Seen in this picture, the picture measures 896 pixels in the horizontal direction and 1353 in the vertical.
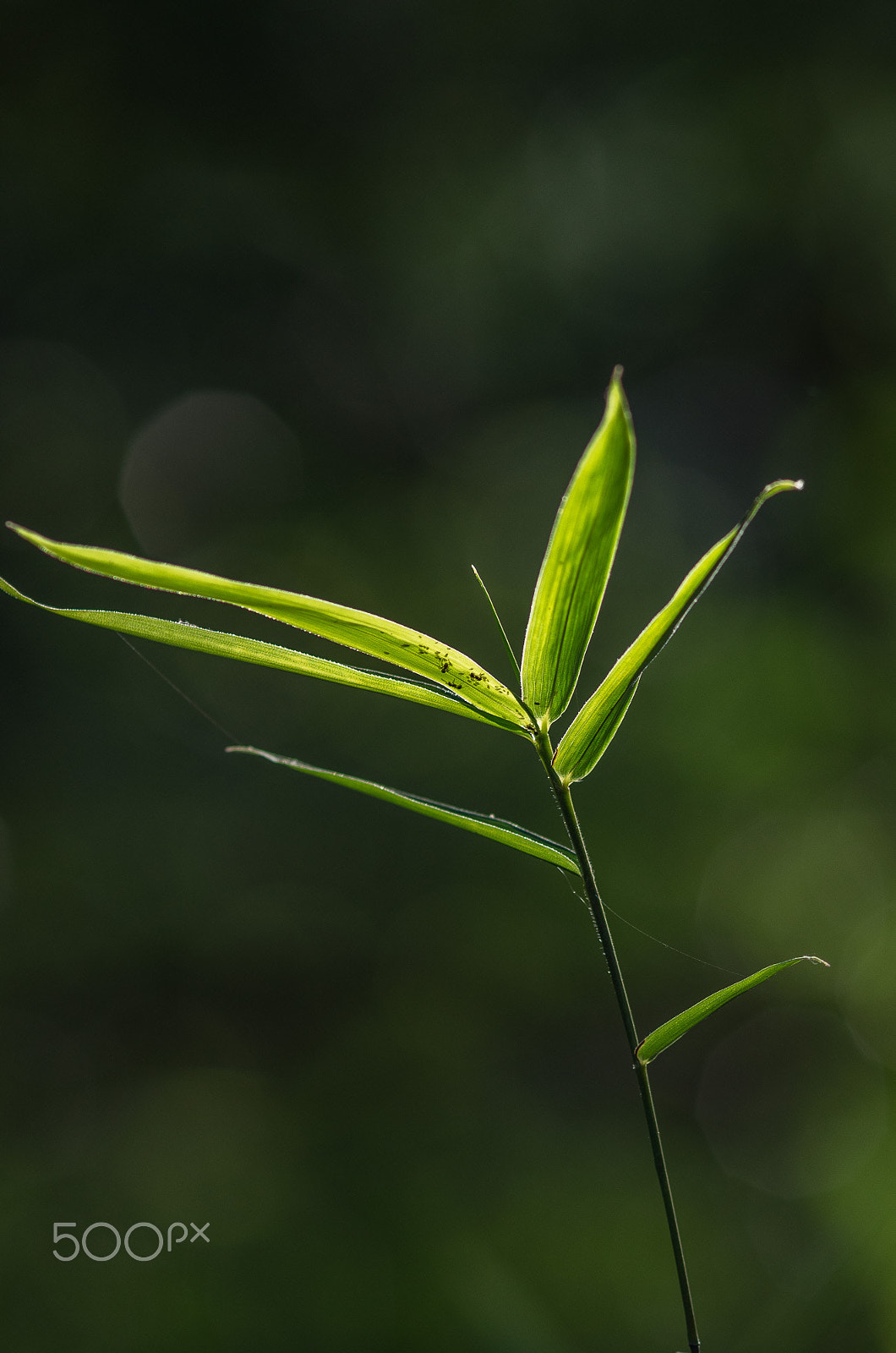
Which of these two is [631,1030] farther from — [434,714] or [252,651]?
[434,714]

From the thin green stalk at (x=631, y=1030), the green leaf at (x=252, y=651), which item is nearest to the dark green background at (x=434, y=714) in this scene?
the thin green stalk at (x=631, y=1030)

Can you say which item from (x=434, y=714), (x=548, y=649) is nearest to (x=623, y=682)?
(x=548, y=649)

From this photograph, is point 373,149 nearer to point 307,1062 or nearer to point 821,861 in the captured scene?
point 821,861

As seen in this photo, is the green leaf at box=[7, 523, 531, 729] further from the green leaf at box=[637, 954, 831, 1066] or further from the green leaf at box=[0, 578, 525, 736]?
the green leaf at box=[637, 954, 831, 1066]

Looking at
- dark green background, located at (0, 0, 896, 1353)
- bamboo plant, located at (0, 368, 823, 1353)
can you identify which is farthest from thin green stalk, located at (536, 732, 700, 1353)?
dark green background, located at (0, 0, 896, 1353)

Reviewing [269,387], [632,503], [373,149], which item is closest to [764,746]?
[632,503]
